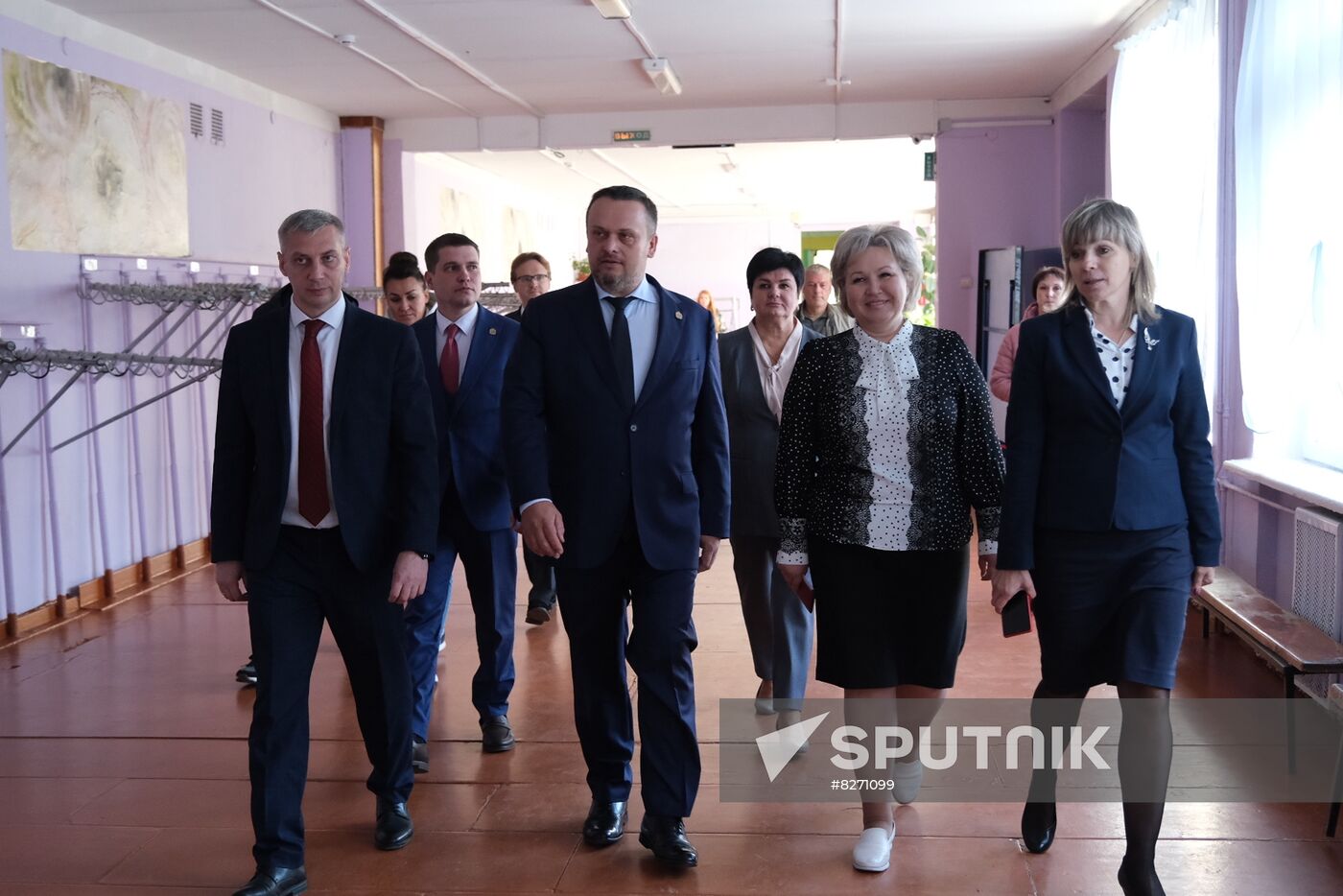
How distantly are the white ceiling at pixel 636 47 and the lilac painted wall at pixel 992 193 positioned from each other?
425mm

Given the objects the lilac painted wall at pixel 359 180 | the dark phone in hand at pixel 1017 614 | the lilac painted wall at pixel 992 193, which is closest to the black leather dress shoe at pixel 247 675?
the dark phone in hand at pixel 1017 614

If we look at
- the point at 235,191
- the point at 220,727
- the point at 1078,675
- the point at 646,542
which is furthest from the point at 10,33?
the point at 1078,675

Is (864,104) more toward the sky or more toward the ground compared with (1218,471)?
more toward the sky

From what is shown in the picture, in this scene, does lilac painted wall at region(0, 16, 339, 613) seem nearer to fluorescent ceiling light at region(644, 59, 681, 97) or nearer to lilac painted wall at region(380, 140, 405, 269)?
lilac painted wall at region(380, 140, 405, 269)

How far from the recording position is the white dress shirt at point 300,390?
3.20 meters

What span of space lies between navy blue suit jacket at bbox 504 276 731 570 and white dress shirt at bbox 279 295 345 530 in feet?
1.45

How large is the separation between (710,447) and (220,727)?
8.06ft

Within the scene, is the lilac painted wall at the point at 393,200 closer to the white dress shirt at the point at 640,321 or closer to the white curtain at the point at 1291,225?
the white curtain at the point at 1291,225

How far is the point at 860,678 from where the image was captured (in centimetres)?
328

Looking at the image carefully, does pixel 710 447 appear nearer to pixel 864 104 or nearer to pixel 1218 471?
pixel 1218 471

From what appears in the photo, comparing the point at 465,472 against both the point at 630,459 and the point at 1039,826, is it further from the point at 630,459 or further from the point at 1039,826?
the point at 1039,826

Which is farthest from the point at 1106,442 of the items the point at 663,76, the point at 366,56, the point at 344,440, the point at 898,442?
the point at 663,76

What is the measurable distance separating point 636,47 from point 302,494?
6.36 metres

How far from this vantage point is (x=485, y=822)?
3730mm
